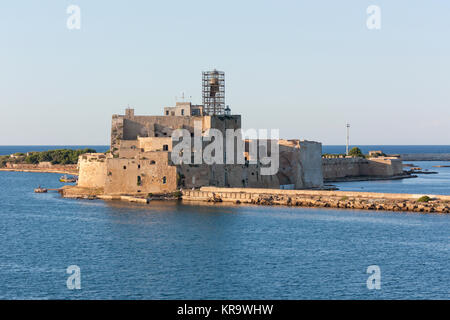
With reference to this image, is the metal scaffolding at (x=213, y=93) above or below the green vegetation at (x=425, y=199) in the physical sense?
above

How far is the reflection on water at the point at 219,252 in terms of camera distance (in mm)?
25516

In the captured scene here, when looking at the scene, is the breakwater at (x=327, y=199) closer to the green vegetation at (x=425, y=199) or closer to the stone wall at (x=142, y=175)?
the green vegetation at (x=425, y=199)

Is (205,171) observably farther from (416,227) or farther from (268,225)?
(416,227)

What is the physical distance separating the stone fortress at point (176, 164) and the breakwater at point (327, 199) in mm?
2252

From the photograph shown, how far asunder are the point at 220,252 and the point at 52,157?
3434 inches

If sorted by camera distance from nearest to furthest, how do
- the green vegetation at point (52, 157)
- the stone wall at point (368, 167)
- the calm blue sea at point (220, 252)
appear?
the calm blue sea at point (220, 252)
the stone wall at point (368, 167)
the green vegetation at point (52, 157)

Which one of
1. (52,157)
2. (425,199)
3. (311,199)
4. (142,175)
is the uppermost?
(52,157)

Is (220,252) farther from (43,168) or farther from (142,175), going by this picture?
(43,168)

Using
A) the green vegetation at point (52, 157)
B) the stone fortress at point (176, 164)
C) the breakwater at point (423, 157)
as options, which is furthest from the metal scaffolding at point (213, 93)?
the breakwater at point (423, 157)

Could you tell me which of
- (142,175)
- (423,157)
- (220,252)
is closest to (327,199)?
(142,175)

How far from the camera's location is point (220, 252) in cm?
3247

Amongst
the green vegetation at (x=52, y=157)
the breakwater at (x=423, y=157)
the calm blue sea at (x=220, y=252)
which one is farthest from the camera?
the breakwater at (x=423, y=157)

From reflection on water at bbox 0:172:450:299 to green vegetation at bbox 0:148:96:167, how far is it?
63.0 m

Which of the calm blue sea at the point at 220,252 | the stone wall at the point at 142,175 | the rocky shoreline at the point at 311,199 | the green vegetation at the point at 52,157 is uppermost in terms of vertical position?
the green vegetation at the point at 52,157
